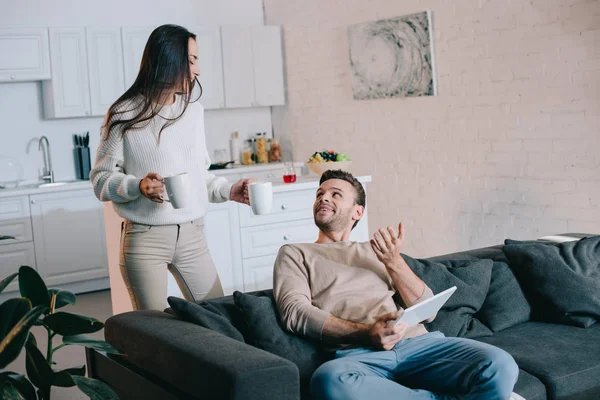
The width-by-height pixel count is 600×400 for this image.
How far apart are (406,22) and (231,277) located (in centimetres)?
233

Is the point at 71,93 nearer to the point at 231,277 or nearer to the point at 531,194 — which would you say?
the point at 231,277

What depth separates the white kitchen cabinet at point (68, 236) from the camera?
20.3ft

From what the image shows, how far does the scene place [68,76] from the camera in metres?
6.40

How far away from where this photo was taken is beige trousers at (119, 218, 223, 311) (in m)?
2.98

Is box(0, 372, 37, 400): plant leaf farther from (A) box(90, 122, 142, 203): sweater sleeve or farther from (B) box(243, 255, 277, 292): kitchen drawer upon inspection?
(B) box(243, 255, 277, 292): kitchen drawer

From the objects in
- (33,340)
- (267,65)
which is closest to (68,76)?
(267,65)

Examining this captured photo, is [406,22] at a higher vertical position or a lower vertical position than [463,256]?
higher

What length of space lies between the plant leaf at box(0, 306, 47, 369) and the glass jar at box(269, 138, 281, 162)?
222 inches

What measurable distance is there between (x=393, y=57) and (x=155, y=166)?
3.26m

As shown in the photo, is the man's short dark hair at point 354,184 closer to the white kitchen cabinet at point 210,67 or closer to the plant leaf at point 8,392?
the plant leaf at point 8,392

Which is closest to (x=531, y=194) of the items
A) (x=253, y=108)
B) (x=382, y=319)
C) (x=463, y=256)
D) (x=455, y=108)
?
(x=455, y=108)

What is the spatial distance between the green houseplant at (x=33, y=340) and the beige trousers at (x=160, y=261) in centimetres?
88

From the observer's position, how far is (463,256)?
358 centimetres

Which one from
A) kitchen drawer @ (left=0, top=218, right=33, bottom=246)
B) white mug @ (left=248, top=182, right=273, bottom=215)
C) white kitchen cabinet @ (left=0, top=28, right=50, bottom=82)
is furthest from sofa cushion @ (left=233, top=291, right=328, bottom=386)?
white kitchen cabinet @ (left=0, top=28, right=50, bottom=82)
